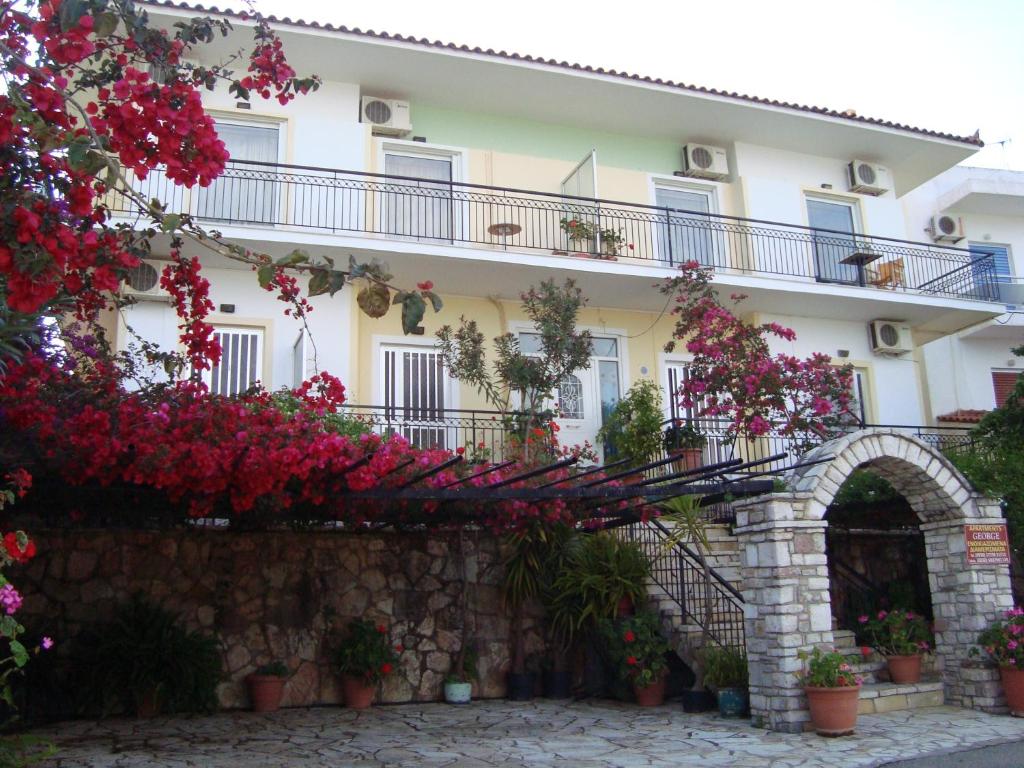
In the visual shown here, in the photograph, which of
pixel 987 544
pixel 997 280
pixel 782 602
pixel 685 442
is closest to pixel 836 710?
pixel 782 602

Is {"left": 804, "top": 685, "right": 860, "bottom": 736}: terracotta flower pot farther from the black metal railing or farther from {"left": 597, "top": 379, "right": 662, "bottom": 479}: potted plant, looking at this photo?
the black metal railing

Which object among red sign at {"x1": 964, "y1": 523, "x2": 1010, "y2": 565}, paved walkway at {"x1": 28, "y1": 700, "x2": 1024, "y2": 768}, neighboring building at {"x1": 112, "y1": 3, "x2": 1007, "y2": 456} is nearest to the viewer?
paved walkway at {"x1": 28, "y1": 700, "x2": 1024, "y2": 768}

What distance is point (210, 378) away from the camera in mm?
12766

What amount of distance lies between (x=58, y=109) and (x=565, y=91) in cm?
1086

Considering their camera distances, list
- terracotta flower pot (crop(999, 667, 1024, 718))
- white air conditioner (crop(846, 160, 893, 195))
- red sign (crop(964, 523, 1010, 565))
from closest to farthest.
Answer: terracotta flower pot (crop(999, 667, 1024, 718)) < red sign (crop(964, 523, 1010, 565)) < white air conditioner (crop(846, 160, 893, 195))

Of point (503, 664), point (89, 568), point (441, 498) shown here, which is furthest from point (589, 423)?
point (89, 568)

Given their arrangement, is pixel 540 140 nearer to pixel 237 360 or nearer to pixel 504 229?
pixel 504 229

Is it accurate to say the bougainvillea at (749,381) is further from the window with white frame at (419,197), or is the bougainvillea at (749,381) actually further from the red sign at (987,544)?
the window with white frame at (419,197)

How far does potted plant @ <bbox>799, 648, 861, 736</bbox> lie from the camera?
8336 mm

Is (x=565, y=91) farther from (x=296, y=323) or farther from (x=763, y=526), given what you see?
(x=763, y=526)

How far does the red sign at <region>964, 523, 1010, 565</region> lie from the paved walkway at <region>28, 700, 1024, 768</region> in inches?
61.2

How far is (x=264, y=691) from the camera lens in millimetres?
10211

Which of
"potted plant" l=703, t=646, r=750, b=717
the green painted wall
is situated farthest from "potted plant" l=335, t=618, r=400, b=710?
the green painted wall

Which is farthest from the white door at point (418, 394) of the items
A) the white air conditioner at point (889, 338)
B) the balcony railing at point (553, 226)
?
the white air conditioner at point (889, 338)
